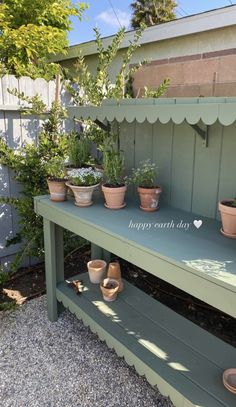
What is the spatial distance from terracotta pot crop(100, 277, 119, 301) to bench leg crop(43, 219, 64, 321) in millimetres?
351

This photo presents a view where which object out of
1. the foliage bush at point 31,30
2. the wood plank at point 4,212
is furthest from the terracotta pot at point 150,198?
the foliage bush at point 31,30

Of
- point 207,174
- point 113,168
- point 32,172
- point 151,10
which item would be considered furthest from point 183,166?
point 151,10

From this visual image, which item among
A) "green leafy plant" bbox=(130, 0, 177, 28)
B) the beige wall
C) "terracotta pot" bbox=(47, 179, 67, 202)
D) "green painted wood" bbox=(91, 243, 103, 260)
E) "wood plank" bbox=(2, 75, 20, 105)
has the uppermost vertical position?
"green leafy plant" bbox=(130, 0, 177, 28)

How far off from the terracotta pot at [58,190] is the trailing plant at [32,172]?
1.97 ft

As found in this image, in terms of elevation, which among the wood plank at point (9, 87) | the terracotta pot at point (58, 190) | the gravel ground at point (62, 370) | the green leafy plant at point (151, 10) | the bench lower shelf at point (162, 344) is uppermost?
the green leafy plant at point (151, 10)

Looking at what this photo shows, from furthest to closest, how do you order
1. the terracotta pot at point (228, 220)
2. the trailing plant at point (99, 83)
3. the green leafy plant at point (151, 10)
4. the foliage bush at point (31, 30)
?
the green leafy plant at point (151, 10), the foliage bush at point (31, 30), the trailing plant at point (99, 83), the terracotta pot at point (228, 220)

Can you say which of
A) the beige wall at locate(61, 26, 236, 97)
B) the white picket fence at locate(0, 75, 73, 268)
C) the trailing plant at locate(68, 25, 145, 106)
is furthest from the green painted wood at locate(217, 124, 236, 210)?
the white picket fence at locate(0, 75, 73, 268)

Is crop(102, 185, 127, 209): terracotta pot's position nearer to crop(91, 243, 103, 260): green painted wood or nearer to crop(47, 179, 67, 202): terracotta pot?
crop(47, 179, 67, 202): terracotta pot

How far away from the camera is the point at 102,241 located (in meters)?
1.52

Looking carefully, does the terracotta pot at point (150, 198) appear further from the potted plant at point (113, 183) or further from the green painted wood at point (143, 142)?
the green painted wood at point (143, 142)

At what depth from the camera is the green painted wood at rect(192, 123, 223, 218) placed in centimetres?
155

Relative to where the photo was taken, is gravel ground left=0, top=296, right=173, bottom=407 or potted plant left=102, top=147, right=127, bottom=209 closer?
gravel ground left=0, top=296, right=173, bottom=407

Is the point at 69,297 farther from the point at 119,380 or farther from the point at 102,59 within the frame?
the point at 102,59

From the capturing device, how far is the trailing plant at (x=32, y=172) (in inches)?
99.0
